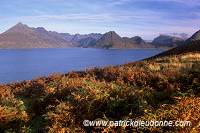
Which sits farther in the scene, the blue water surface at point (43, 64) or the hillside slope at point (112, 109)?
the blue water surface at point (43, 64)

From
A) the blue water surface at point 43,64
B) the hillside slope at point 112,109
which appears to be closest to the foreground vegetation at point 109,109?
the hillside slope at point 112,109

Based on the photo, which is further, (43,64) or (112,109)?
(43,64)

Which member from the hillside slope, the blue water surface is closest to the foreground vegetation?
the hillside slope

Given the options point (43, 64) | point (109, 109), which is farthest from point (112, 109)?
point (43, 64)

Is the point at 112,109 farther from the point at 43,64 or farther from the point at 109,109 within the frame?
the point at 43,64

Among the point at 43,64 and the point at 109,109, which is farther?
the point at 43,64

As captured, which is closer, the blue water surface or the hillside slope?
the hillside slope

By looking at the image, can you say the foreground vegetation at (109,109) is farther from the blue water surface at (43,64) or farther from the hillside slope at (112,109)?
the blue water surface at (43,64)

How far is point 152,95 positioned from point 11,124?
203 inches

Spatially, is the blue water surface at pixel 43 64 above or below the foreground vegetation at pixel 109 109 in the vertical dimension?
below

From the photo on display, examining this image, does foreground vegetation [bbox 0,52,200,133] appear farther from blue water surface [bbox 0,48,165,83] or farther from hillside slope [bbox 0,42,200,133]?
blue water surface [bbox 0,48,165,83]

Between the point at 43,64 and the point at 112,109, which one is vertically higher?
the point at 112,109

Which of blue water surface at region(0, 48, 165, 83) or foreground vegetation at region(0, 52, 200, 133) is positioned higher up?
foreground vegetation at region(0, 52, 200, 133)

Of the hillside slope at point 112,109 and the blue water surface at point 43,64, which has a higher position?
the hillside slope at point 112,109
